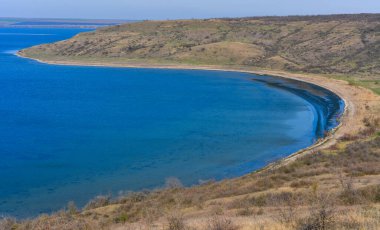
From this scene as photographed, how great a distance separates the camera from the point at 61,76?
256ft

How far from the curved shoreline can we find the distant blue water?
4.99 ft

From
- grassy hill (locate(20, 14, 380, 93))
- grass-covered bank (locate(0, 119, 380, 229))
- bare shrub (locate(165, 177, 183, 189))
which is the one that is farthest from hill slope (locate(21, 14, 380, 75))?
grass-covered bank (locate(0, 119, 380, 229))

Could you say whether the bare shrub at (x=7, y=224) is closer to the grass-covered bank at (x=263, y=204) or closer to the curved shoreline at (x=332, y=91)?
the grass-covered bank at (x=263, y=204)

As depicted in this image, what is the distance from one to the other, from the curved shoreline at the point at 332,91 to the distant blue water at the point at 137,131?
1521 mm

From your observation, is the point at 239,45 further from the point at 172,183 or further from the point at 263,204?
the point at 263,204

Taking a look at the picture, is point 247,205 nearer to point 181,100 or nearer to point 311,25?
point 181,100

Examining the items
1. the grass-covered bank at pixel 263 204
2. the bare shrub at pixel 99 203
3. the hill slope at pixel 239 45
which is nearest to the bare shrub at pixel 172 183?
the grass-covered bank at pixel 263 204

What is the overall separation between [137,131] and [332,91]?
3051cm

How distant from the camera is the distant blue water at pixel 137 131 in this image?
26.8m

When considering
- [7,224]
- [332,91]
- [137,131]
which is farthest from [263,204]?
[332,91]

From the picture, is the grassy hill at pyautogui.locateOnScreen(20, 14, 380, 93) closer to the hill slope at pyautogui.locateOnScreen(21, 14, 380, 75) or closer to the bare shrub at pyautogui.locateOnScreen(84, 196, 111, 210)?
the hill slope at pyautogui.locateOnScreen(21, 14, 380, 75)

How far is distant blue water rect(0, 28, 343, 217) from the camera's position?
26.8 metres

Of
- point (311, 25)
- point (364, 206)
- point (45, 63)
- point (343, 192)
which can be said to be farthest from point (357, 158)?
point (311, 25)

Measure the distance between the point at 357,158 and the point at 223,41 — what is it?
84126 mm
